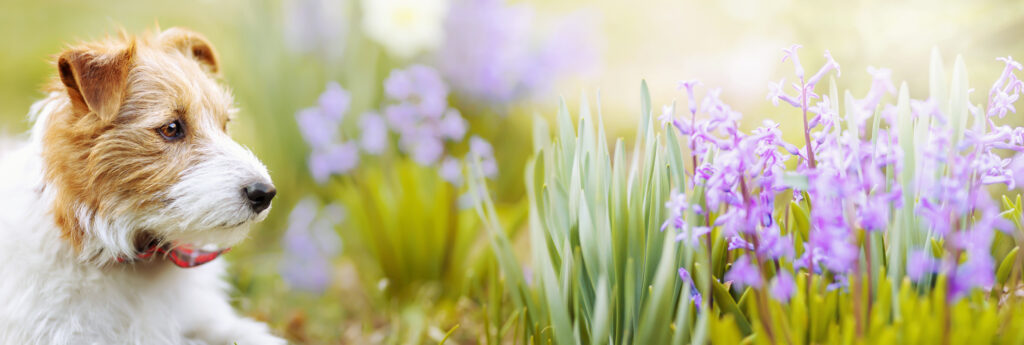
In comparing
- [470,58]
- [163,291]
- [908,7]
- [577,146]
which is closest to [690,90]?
[577,146]

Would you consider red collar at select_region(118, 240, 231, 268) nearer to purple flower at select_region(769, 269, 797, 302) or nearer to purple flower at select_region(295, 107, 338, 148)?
purple flower at select_region(295, 107, 338, 148)

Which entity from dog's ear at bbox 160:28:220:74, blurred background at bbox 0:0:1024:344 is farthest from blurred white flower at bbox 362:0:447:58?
dog's ear at bbox 160:28:220:74

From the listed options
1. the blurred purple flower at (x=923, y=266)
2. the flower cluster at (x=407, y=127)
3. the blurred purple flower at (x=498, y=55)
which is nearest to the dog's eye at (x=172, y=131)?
the flower cluster at (x=407, y=127)

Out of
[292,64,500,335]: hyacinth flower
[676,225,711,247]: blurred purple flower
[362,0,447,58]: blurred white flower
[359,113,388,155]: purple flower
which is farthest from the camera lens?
[362,0,447,58]: blurred white flower

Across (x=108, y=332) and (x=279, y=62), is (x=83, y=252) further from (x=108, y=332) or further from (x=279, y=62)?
(x=279, y=62)

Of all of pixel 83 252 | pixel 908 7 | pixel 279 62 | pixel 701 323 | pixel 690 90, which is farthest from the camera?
pixel 279 62

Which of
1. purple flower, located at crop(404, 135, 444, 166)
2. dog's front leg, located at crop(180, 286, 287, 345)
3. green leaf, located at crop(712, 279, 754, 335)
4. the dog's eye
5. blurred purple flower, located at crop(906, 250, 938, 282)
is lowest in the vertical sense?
dog's front leg, located at crop(180, 286, 287, 345)
